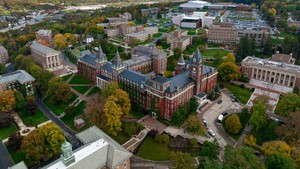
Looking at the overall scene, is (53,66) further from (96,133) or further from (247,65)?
(247,65)

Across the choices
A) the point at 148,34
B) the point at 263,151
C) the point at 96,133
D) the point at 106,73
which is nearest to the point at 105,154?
the point at 96,133

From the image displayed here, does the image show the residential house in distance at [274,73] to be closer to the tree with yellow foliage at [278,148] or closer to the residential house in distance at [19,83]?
the tree with yellow foliage at [278,148]

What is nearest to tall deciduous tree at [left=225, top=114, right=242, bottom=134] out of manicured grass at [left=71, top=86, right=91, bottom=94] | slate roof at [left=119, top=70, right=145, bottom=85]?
slate roof at [left=119, top=70, right=145, bottom=85]

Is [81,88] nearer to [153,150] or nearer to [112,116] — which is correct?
[112,116]

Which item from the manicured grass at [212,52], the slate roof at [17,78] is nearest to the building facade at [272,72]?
the manicured grass at [212,52]

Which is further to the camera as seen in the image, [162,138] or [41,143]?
[162,138]

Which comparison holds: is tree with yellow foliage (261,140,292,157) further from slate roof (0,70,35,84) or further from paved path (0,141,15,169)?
slate roof (0,70,35,84)

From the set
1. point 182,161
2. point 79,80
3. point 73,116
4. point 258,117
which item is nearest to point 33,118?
point 73,116
